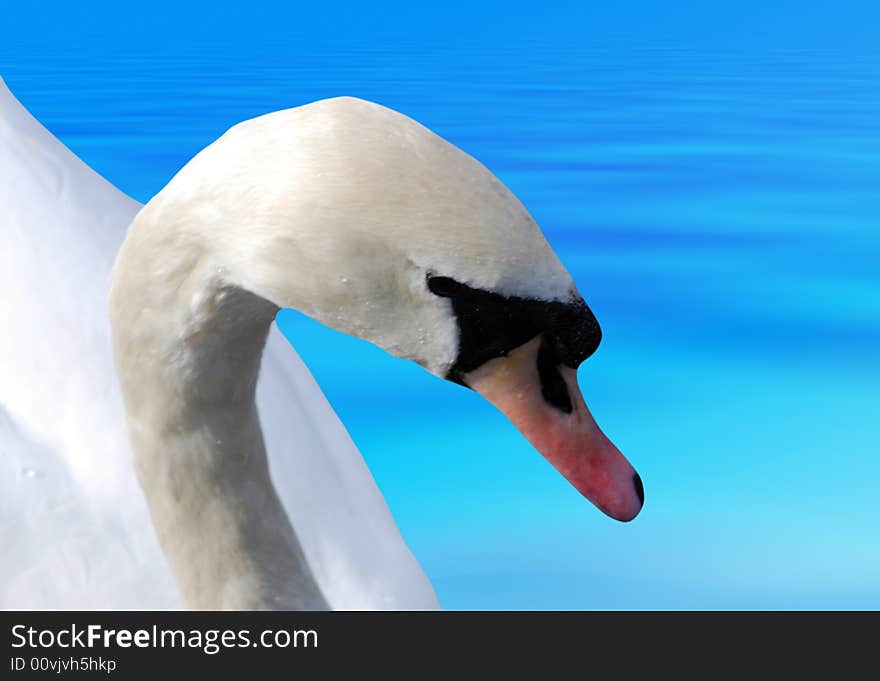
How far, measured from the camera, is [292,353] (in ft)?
9.76

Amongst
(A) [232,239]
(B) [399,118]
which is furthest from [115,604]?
(B) [399,118]

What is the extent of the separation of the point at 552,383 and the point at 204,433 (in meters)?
0.44

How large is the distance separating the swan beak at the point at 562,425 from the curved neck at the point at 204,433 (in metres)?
0.27

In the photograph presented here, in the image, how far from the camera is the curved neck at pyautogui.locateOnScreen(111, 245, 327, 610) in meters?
1.70

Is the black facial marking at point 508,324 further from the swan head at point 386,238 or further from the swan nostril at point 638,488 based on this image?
the swan nostril at point 638,488

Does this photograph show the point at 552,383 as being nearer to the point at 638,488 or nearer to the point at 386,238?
the point at 638,488

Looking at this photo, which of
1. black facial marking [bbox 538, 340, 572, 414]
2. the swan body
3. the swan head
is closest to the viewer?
the swan head

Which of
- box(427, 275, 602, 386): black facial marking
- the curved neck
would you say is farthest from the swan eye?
the curved neck

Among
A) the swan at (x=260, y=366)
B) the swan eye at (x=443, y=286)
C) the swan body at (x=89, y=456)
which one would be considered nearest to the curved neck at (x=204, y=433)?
the swan at (x=260, y=366)

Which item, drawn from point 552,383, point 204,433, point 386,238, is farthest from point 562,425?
point 204,433

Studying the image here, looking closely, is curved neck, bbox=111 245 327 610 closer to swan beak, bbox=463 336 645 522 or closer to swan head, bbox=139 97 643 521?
swan head, bbox=139 97 643 521

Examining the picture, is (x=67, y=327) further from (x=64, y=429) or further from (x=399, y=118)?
(x=399, y=118)

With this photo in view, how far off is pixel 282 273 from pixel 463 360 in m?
0.21

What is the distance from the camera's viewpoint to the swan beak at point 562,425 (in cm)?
167
